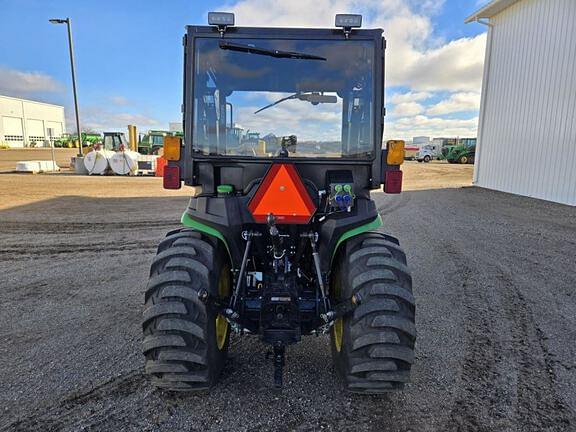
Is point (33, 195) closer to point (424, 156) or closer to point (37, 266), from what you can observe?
point (37, 266)

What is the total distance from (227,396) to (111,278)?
327 cm

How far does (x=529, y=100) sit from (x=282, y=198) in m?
15.0

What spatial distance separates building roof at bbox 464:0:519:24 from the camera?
15.1 meters

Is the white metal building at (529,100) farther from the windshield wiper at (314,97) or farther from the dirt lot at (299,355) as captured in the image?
the windshield wiper at (314,97)

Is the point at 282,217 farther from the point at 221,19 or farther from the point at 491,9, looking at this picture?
the point at 491,9

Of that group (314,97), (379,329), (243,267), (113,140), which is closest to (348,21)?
(314,97)

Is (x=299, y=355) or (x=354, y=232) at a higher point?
(x=354, y=232)

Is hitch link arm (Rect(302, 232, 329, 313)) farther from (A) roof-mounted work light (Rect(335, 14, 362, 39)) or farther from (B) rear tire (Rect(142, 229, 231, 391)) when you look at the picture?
(A) roof-mounted work light (Rect(335, 14, 362, 39))

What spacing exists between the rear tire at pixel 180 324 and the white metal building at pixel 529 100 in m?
13.2

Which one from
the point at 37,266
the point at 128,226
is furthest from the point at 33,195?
the point at 37,266

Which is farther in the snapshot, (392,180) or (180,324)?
(392,180)

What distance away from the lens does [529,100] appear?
556 inches

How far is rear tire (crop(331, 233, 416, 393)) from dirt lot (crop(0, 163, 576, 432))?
0.97ft

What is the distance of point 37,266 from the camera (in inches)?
228
